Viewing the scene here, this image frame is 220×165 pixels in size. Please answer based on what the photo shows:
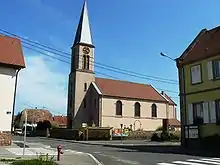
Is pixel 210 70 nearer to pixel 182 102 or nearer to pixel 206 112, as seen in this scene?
pixel 206 112

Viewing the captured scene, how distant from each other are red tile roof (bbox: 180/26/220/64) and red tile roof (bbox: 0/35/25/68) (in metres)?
14.3

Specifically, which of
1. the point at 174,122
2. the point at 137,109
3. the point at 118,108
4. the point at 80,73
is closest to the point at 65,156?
the point at 118,108

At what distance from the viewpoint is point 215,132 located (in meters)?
24.0

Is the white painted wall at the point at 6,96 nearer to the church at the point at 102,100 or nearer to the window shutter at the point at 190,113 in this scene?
the window shutter at the point at 190,113

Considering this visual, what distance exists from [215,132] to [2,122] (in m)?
16.2

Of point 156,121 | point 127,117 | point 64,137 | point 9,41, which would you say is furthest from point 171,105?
point 9,41

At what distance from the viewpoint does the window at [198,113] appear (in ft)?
83.4

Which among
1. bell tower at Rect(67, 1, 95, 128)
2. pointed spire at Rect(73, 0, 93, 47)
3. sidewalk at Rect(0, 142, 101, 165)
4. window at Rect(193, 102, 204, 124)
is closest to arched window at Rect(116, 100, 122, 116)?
bell tower at Rect(67, 1, 95, 128)

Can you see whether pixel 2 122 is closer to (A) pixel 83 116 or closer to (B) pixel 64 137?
(B) pixel 64 137

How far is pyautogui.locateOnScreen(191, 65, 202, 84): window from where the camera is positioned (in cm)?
2619

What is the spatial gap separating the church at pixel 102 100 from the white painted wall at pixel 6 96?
112 feet

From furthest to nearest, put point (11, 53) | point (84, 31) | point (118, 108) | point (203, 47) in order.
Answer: point (84, 31) → point (118, 108) → point (203, 47) → point (11, 53)

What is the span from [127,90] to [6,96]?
136 ft

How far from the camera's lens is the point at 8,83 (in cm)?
2369
